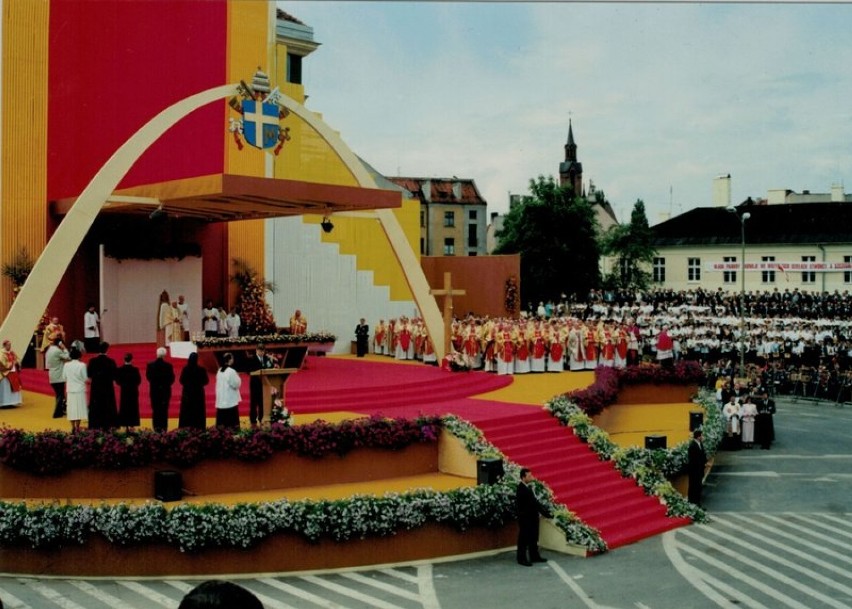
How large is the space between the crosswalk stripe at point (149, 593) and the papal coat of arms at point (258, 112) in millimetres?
11144

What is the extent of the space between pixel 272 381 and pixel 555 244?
35.6m

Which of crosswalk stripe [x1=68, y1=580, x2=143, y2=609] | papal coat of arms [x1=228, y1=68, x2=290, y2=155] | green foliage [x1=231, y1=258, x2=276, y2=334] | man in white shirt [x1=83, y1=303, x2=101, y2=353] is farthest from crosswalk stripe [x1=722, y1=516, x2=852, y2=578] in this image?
man in white shirt [x1=83, y1=303, x2=101, y2=353]

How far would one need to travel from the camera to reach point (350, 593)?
12.0 m

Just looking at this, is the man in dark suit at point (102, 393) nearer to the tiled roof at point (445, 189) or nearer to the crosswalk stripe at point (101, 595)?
the crosswalk stripe at point (101, 595)

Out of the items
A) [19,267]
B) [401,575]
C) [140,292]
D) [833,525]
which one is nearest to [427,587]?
[401,575]

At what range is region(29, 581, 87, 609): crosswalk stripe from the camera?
1126 cm

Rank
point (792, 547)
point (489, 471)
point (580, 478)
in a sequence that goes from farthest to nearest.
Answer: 1. point (580, 478)
2. point (489, 471)
3. point (792, 547)

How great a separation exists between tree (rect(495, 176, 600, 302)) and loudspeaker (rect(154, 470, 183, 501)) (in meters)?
37.2

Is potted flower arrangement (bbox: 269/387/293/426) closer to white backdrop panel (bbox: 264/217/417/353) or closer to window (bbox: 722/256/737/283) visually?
white backdrop panel (bbox: 264/217/417/353)

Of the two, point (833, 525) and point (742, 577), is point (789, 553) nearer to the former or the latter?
point (742, 577)

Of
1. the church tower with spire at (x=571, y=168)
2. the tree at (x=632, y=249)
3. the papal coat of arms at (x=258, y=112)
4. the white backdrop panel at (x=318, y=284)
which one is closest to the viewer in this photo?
the papal coat of arms at (x=258, y=112)

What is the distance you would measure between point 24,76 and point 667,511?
63.4 ft

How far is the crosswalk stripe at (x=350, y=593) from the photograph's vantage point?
37.7ft

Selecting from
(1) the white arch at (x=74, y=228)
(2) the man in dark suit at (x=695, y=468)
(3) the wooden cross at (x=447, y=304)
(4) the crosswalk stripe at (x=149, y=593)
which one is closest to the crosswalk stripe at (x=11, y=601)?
(4) the crosswalk stripe at (x=149, y=593)
